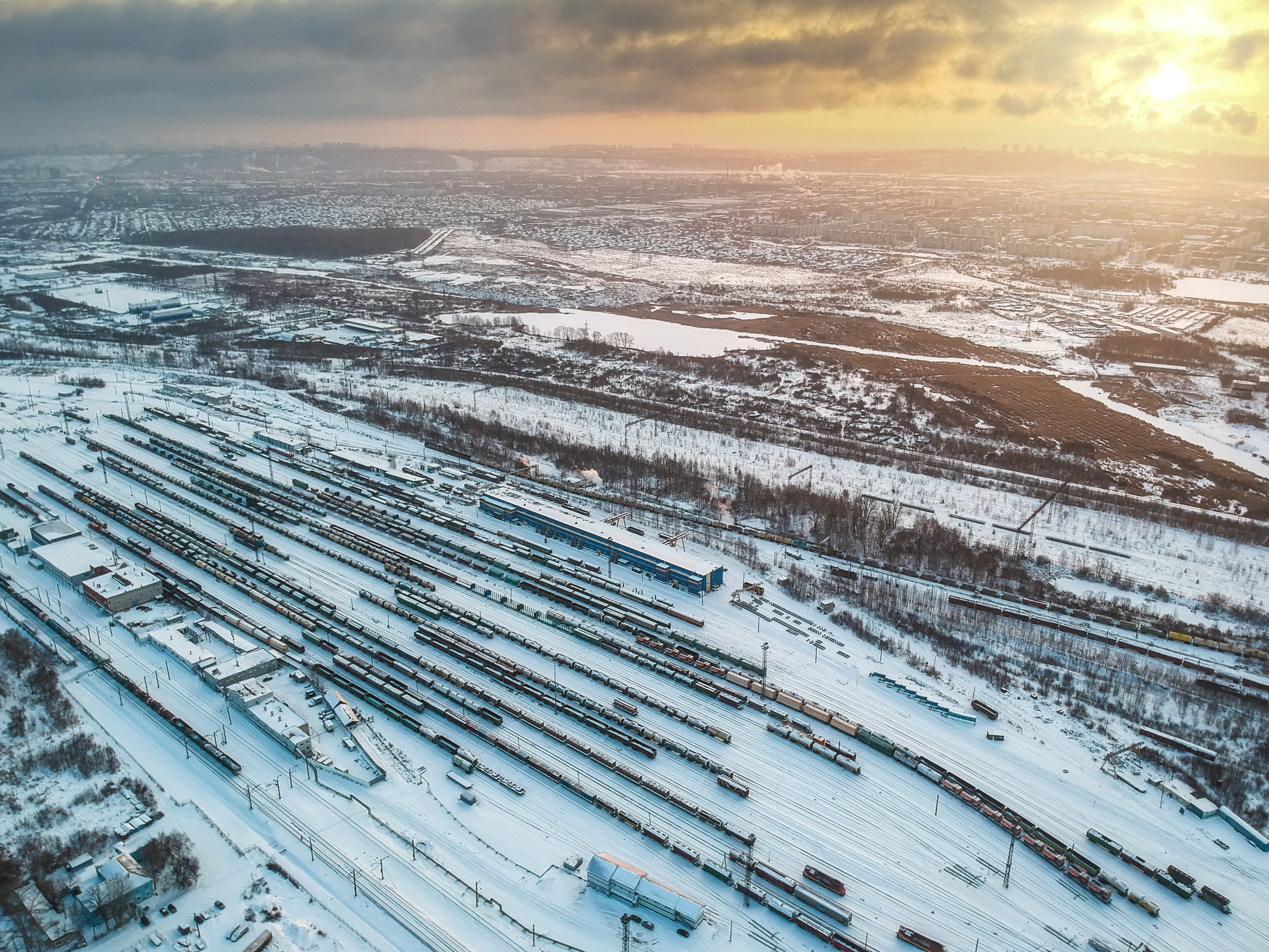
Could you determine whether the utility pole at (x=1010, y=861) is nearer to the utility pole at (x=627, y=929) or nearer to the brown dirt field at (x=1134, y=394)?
the utility pole at (x=627, y=929)

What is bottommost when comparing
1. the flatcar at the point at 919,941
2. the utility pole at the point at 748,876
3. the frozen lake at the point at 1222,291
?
the flatcar at the point at 919,941

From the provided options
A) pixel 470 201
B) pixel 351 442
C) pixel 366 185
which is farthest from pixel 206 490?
pixel 366 185

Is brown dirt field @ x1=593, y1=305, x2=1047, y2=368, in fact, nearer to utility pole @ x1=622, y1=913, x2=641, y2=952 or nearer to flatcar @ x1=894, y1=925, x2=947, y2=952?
flatcar @ x1=894, y1=925, x2=947, y2=952

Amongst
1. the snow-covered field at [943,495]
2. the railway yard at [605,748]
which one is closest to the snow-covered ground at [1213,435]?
the snow-covered field at [943,495]

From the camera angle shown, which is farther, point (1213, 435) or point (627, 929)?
point (1213, 435)

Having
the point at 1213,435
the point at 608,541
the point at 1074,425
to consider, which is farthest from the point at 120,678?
the point at 1213,435

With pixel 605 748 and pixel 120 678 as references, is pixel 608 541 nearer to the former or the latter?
pixel 605 748

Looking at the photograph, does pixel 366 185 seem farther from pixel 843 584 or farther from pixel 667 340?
pixel 843 584
